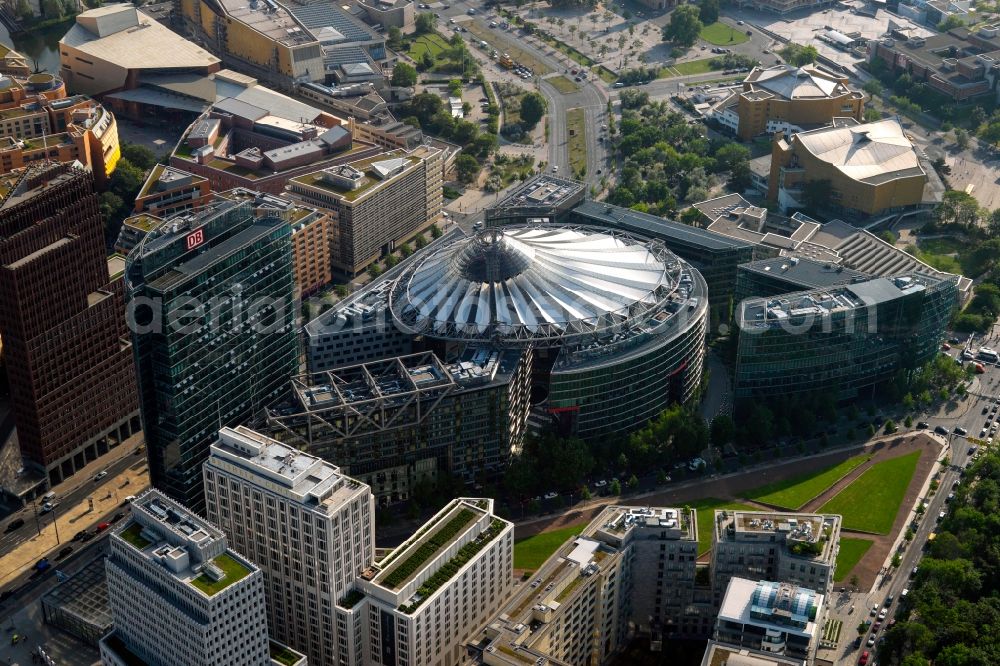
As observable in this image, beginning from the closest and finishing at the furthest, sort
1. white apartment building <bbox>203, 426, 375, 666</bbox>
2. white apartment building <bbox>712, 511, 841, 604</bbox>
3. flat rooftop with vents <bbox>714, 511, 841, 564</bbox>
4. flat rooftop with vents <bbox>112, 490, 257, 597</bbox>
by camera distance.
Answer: flat rooftop with vents <bbox>112, 490, 257, 597</bbox> → white apartment building <bbox>203, 426, 375, 666</bbox> → white apartment building <bbox>712, 511, 841, 604</bbox> → flat rooftop with vents <bbox>714, 511, 841, 564</bbox>

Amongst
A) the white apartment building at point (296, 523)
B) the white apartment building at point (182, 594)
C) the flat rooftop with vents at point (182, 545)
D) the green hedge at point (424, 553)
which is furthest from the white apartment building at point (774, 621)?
the flat rooftop with vents at point (182, 545)

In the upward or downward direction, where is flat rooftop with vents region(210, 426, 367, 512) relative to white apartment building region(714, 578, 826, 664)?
upward

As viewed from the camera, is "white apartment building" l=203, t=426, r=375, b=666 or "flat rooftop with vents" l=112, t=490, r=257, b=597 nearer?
"flat rooftop with vents" l=112, t=490, r=257, b=597

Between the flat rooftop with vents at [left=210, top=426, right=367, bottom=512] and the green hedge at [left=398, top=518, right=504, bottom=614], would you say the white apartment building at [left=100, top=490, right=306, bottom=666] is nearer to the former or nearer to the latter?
the flat rooftop with vents at [left=210, top=426, right=367, bottom=512]

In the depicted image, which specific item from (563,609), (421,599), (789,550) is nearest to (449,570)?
(421,599)

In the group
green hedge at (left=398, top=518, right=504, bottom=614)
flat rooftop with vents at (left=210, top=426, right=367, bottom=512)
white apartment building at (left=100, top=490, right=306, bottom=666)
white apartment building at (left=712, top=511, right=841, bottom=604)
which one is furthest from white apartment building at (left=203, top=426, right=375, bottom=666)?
white apartment building at (left=712, top=511, right=841, bottom=604)

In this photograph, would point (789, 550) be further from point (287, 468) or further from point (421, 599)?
point (287, 468)

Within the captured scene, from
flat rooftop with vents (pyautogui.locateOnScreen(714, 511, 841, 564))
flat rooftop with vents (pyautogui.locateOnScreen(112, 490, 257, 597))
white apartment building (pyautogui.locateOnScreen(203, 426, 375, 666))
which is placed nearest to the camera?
flat rooftop with vents (pyautogui.locateOnScreen(112, 490, 257, 597))

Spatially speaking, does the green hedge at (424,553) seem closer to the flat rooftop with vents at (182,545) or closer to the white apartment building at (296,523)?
the white apartment building at (296,523)
